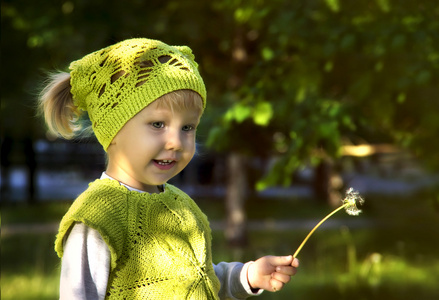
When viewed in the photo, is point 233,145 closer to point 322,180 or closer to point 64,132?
point 64,132

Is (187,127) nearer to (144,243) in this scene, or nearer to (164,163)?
(164,163)

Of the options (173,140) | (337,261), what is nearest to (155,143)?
(173,140)

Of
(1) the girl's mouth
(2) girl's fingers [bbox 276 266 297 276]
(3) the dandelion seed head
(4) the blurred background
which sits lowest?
(2) girl's fingers [bbox 276 266 297 276]

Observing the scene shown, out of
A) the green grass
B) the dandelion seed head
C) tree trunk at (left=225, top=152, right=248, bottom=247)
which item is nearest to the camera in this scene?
the dandelion seed head

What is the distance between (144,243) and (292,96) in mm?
3495

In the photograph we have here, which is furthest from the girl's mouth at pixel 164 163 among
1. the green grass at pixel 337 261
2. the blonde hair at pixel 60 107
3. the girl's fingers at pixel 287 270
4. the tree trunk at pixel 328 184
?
the tree trunk at pixel 328 184

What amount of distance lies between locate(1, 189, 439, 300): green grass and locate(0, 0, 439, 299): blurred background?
1.0 inches

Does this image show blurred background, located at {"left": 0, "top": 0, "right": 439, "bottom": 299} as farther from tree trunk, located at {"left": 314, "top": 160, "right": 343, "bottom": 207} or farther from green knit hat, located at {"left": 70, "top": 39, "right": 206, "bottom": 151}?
tree trunk, located at {"left": 314, "top": 160, "right": 343, "bottom": 207}

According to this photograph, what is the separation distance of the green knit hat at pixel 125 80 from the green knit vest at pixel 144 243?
22cm

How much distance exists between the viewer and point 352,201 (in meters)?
1.91

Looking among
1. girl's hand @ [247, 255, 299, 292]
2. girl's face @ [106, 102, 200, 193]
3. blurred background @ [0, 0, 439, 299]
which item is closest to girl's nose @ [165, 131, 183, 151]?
girl's face @ [106, 102, 200, 193]

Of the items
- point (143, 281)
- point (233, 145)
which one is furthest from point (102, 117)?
point (233, 145)

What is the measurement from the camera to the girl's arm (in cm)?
178

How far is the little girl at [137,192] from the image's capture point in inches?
72.1
